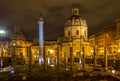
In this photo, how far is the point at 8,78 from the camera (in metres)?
28.0

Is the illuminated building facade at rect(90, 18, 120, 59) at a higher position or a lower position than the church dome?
lower

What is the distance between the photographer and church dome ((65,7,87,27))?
3509 inches

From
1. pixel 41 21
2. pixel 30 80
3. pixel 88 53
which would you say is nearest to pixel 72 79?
pixel 30 80

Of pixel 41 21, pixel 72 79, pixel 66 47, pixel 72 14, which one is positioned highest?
pixel 72 14

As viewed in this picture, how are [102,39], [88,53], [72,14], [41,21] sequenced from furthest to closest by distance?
[102,39] → [72,14] → [88,53] → [41,21]

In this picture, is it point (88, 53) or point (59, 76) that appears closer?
point (59, 76)

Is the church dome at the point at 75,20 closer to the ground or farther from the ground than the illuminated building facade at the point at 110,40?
farther from the ground

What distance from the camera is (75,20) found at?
89125 millimetres

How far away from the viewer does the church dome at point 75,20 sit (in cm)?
8912

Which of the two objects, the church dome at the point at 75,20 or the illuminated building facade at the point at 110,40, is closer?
the illuminated building facade at the point at 110,40

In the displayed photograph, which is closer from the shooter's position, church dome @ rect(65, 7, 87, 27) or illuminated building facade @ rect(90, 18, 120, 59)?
A: illuminated building facade @ rect(90, 18, 120, 59)

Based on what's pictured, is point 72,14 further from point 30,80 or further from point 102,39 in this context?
point 30,80

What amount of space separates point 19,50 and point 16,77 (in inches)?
2890

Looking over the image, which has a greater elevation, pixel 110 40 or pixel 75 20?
pixel 75 20
